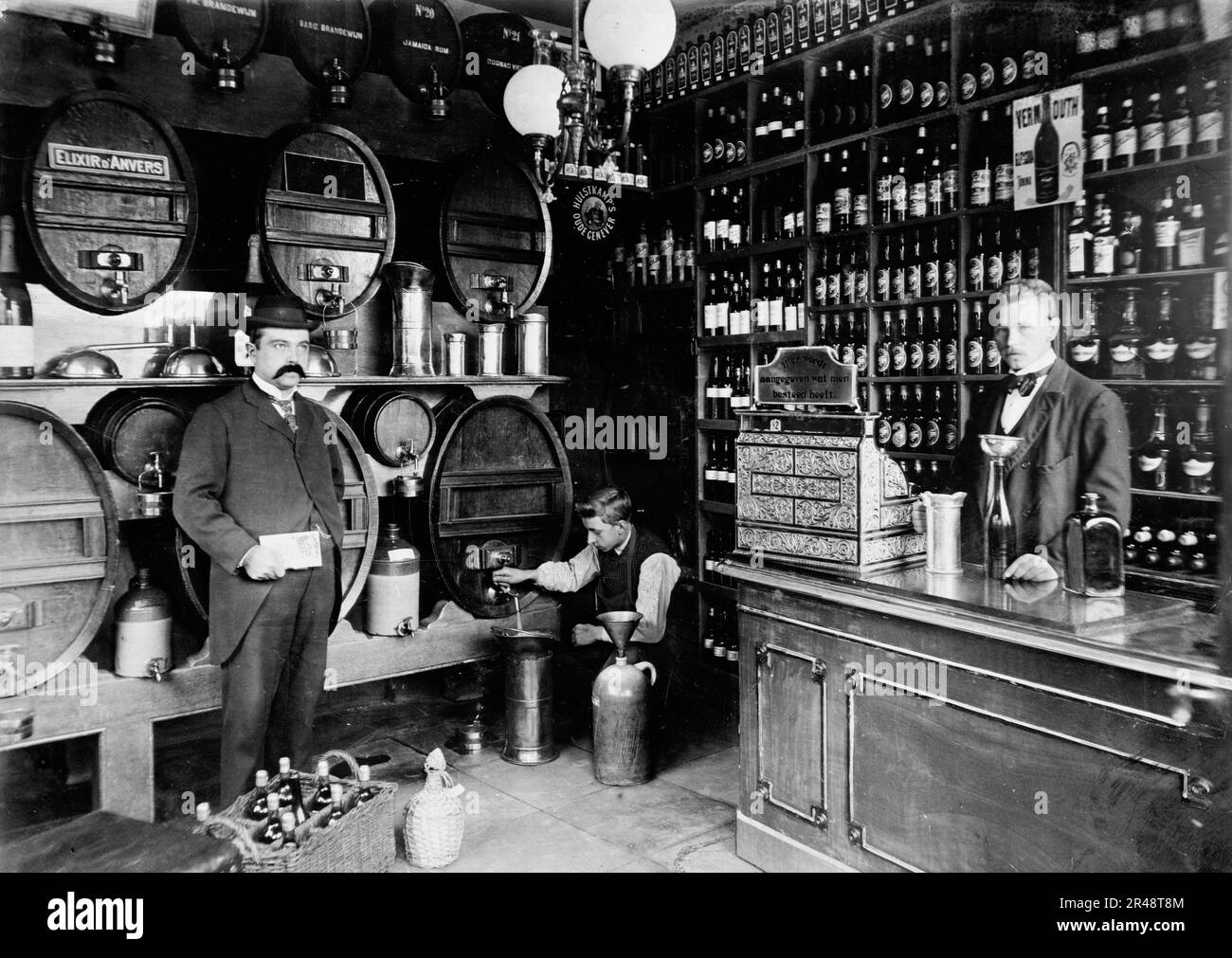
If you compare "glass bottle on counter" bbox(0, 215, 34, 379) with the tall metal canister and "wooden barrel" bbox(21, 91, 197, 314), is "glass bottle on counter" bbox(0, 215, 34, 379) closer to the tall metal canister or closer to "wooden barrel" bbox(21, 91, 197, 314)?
"wooden barrel" bbox(21, 91, 197, 314)

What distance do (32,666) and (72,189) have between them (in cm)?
166

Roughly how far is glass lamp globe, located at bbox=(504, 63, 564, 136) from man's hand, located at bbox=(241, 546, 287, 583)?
176 cm

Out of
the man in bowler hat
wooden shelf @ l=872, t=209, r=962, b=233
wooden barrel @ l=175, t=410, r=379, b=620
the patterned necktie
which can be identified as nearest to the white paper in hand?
the man in bowler hat

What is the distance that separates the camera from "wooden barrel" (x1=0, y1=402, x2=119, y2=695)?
10.9 ft

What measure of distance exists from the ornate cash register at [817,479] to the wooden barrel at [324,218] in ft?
6.40

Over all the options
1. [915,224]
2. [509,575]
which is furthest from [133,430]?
[915,224]

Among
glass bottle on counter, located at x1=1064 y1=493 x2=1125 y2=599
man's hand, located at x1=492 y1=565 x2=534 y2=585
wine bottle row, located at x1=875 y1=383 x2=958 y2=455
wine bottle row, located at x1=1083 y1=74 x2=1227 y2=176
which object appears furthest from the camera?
man's hand, located at x1=492 y1=565 x2=534 y2=585

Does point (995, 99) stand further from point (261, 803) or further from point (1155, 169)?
point (261, 803)

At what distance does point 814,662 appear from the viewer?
2918 millimetres

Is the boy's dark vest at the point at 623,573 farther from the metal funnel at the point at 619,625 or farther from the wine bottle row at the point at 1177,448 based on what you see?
the wine bottle row at the point at 1177,448

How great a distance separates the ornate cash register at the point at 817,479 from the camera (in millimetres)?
2863

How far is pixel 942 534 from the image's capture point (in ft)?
9.30
